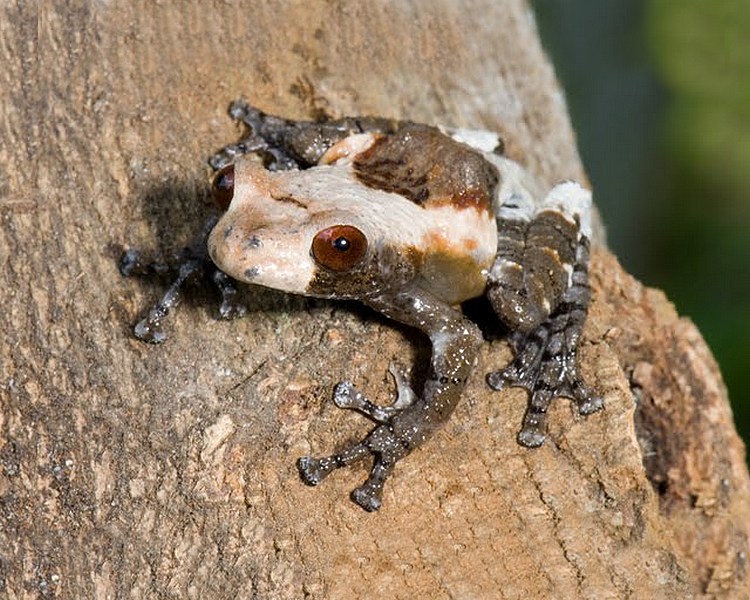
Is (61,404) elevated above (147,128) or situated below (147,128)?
below

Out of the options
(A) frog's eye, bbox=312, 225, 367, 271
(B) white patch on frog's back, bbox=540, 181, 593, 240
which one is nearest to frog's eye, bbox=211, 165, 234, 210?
(A) frog's eye, bbox=312, 225, 367, 271

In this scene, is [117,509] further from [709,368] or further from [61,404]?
[709,368]

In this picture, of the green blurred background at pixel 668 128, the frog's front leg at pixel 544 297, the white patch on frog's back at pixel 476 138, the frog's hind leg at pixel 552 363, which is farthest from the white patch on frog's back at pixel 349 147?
the green blurred background at pixel 668 128

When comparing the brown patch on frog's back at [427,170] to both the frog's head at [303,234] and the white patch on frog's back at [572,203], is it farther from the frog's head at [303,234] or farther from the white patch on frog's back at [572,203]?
the white patch on frog's back at [572,203]

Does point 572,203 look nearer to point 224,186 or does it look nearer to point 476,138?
point 476,138

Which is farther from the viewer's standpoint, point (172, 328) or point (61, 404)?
point (172, 328)

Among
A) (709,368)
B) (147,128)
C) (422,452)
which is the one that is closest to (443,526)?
(422,452)
